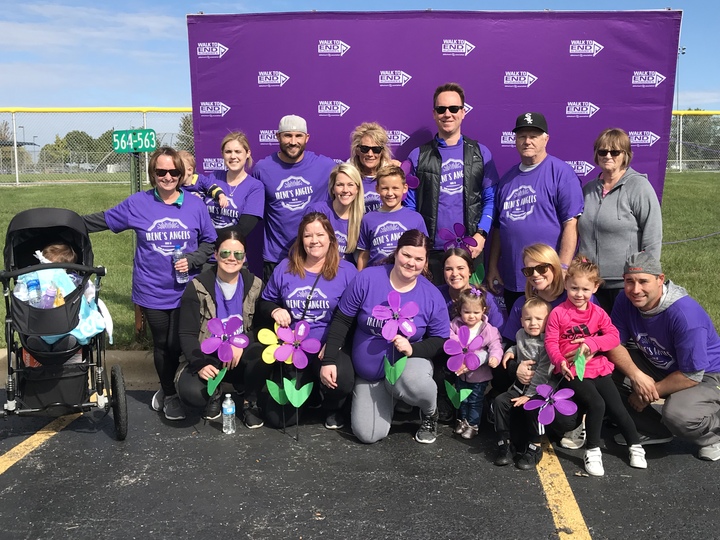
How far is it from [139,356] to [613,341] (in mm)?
3784

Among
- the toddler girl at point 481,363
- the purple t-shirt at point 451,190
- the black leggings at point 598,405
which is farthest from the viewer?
the purple t-shirt at point 451,190

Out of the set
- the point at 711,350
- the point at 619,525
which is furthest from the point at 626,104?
the point at 619,525

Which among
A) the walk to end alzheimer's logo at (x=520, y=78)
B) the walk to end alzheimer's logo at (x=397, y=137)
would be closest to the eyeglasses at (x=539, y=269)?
Answer: the walk to end alzheimer's logo at (x=397, y=137)

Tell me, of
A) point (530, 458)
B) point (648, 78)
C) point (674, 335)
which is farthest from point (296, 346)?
point (648, 78)

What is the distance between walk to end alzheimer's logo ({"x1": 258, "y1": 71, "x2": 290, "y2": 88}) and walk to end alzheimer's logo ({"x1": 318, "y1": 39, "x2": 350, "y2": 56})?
0.40m

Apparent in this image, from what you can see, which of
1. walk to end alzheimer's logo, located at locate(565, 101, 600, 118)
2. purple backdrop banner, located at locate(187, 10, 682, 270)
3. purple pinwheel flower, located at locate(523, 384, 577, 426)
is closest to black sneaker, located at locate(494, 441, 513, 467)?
purple pinwheel flower, located at locate(523, 384, 577, 426)

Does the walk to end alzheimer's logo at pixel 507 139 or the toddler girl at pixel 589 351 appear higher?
the walk to end alzheimer's logo at pixel 507 139

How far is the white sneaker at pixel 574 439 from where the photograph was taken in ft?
12.9

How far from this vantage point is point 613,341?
3.78 m

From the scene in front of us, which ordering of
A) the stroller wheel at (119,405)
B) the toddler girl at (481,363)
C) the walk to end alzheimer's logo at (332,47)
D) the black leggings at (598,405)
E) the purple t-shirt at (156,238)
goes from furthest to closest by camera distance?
1. the walk to end alzheimer's logo at (332,47)
2. the purple t-shirt at (156,238)
3. the toddler girl at (481,363)
4. the stroller wheel at (119,405)
5. the black leggings at (598,405)

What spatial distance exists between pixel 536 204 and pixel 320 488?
2.43 m

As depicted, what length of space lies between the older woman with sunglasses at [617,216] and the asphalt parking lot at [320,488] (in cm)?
117

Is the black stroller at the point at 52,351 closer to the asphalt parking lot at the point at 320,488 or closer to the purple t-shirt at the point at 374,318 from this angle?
the asphalt parking lot at the point at 320,488

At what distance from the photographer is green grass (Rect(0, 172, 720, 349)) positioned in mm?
7043
